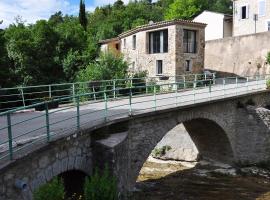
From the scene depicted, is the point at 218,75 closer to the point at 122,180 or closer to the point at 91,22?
the point at 122,180

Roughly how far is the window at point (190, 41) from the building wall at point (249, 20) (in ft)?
34.9

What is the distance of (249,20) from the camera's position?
39125 mm

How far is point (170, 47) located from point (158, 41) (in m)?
1.61

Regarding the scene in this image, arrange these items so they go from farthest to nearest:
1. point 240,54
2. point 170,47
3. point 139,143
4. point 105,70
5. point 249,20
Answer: point 249,20 < point 240,54 < point 170,47 < point 105,70 < point 139,143

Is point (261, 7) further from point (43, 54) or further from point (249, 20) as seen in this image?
point (43, 54)

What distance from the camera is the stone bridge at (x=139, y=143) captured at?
8.78 m

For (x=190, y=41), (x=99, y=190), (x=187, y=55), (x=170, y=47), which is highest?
(x=190, y=41)

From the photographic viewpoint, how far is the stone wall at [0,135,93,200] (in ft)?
26.4

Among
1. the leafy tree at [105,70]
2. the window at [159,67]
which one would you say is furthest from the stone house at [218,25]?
the leafy tree at [105,70]

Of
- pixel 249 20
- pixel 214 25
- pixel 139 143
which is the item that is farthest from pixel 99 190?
pixel 214 25

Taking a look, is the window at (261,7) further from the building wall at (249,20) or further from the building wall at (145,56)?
the building wall at (145,56)

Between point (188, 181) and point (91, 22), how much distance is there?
56046 mm

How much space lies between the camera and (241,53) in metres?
34.0

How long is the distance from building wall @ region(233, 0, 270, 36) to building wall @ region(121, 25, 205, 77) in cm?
968
